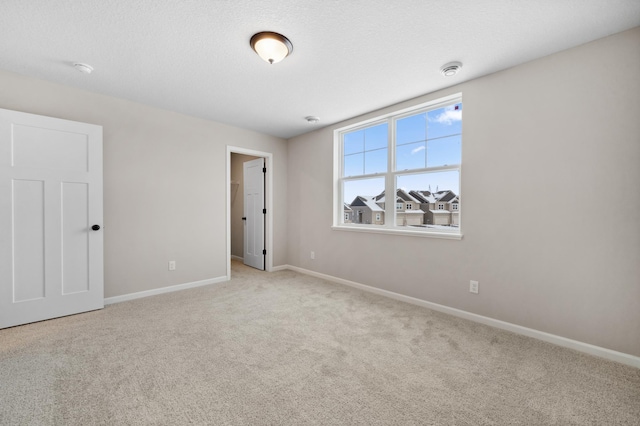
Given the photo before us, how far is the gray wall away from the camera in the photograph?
19.2 ft

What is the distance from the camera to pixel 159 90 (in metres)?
3.08

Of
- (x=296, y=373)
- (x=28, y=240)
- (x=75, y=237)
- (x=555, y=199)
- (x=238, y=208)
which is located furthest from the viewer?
(x=238, y=208)

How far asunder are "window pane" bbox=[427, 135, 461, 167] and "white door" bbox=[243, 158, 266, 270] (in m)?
2.91

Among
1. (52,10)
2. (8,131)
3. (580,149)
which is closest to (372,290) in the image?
(580,149)

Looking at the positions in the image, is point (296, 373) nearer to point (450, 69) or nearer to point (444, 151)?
point (444, 151)

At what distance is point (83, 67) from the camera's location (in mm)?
Answer: 2539

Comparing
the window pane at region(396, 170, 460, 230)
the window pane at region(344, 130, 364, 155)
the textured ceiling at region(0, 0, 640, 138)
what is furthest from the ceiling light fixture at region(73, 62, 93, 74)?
the window pane at region(396, 170, 460, 230)

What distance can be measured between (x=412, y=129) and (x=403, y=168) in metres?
0.49

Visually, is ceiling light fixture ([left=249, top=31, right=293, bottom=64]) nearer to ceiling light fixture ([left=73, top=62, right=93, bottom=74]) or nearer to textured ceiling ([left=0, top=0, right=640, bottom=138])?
textured ceiling ([left=0, top=0, right=640, bottom=138])

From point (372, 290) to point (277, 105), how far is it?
2719 millimetres

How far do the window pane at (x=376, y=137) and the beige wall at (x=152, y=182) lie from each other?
197 cm

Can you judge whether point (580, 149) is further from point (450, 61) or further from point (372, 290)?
point (372, 290)

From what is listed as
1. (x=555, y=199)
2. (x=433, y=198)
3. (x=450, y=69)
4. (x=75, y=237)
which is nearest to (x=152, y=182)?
(x=75, y=237)

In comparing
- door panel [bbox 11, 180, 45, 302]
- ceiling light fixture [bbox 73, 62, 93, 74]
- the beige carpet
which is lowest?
the beige carpet
